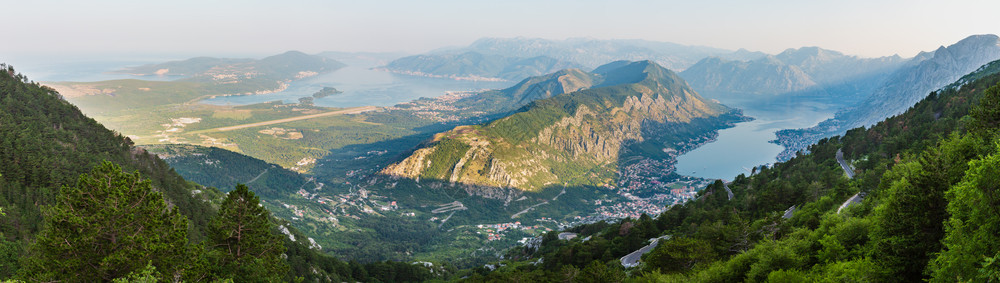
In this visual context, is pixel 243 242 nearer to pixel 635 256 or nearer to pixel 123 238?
pixel 123 238

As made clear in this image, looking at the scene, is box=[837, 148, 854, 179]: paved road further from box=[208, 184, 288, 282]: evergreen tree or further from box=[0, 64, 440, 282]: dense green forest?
box=[0, 64, 440, 282]: dense green forest

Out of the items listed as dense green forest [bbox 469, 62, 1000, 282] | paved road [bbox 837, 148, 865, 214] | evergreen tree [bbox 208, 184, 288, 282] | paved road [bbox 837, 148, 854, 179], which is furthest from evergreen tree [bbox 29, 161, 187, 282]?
paved road [bbox 837, 148, 854, 179]

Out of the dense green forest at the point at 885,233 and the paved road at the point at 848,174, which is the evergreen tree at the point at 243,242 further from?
the paved road at the point at 848,174

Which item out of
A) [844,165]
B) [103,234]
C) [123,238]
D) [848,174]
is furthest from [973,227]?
[844,165]

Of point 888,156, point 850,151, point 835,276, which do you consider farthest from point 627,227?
point 835,276

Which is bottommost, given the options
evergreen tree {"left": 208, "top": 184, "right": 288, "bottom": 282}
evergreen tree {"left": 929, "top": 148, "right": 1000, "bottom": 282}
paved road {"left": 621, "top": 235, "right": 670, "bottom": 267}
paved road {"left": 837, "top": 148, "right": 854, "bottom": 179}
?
paved road {"left": 621, "top": 235, "right": 670, "bottom": 267}

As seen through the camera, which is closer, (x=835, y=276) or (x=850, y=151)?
(x=835, y=276)

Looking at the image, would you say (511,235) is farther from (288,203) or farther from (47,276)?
(47,276)
